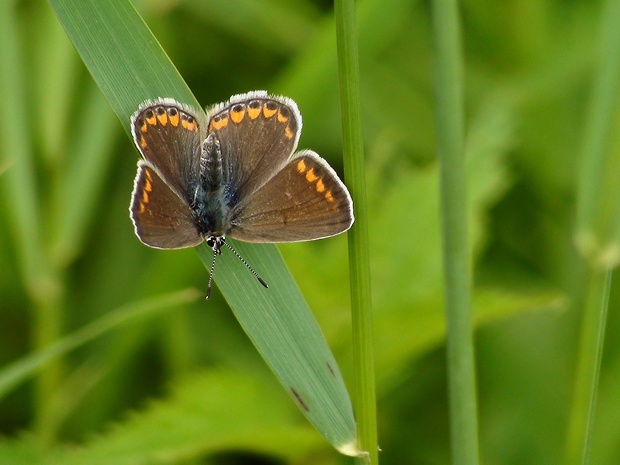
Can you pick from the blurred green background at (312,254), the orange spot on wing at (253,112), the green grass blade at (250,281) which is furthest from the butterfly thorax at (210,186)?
the green grass blade at (250,281)

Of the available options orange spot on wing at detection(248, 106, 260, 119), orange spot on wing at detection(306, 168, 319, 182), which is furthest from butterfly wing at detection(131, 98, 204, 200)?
orange spot on wing at detection(306, 168, 319, 182)

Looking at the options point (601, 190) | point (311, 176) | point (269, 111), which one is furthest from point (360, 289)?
point (601, 190)

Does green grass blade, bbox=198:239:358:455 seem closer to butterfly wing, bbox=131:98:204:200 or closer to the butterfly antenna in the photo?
the butterfly antenna

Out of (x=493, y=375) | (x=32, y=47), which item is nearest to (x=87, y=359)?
(x=32, y=47)

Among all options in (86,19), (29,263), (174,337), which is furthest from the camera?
(174,337)

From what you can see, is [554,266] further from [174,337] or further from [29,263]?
[29,263]

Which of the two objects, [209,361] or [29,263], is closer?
[29,263]
